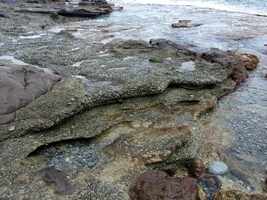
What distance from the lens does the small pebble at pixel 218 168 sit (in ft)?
22.1

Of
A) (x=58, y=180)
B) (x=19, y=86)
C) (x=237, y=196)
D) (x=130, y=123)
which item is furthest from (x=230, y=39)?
(x=58, y=180)

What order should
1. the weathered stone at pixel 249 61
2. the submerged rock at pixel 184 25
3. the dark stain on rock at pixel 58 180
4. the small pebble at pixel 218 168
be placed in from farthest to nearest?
the submerged rock at pixel 184 25, the weathered stone at pixel 249 61, the small pebble at pixel 218 168, the dark stain on rock at pixel 58 180

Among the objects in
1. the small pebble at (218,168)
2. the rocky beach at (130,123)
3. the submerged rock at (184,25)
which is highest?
the rocky beach at (130,123)

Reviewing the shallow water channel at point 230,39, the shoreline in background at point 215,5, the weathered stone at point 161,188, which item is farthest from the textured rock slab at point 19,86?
the shoreline in background at point 215,5

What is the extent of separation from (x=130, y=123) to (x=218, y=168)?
221 centimetres

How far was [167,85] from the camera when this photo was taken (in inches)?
367

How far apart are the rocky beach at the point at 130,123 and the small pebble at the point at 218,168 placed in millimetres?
35

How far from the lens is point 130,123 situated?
7988 millimetres

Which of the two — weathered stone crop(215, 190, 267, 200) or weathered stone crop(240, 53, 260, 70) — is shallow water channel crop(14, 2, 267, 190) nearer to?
weathered stone crop(240, 53, 260, 70)

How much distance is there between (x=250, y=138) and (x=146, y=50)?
5955 mm

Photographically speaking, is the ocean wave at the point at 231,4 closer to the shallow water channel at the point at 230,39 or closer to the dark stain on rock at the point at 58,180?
the shallow water channel at the point at 230,39

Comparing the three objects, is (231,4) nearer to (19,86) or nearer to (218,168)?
(19,86)

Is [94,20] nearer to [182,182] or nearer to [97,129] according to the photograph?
[97,129]

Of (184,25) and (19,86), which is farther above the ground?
(19,86)
